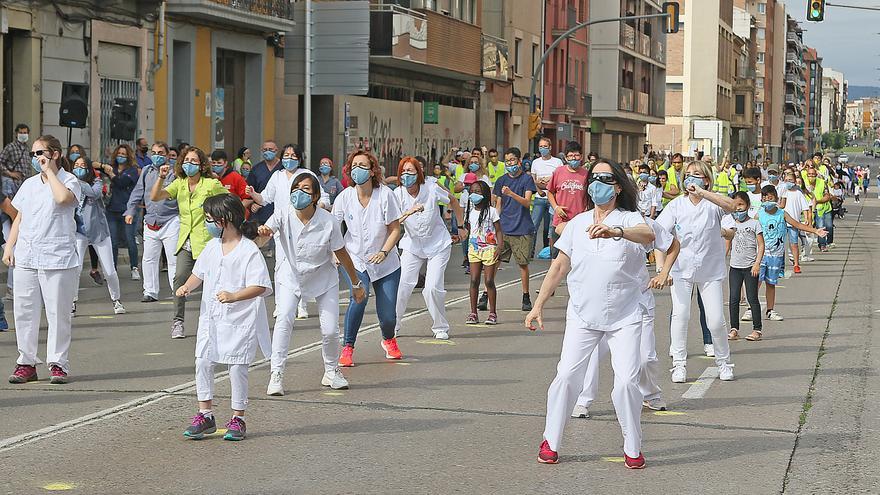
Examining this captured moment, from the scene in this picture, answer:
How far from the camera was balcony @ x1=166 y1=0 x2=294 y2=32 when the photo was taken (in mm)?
29266

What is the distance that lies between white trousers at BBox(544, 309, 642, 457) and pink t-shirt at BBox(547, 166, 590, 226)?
854 centimetres

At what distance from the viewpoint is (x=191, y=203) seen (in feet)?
43.0

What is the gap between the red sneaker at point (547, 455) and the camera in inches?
305

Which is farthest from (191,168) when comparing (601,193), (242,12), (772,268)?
(242,12)

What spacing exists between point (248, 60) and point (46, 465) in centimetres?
2694

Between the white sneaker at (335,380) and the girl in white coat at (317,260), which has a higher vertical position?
the girl in white coat at (317,260)

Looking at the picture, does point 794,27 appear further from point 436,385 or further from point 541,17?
point 436,385

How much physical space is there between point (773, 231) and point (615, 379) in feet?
28.1

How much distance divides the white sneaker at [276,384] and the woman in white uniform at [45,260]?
1630 mm

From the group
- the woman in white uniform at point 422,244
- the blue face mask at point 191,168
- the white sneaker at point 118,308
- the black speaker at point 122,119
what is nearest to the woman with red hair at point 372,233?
the woman in white uniform at point 422,244

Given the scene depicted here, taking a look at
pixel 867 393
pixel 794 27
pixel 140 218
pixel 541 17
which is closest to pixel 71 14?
pixel 140 218

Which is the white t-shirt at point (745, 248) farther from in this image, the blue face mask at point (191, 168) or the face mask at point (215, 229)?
the face mask at point (215, 229)

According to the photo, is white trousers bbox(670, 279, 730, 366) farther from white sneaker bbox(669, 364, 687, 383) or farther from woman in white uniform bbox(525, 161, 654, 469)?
woman in white uniform bbox(525, 161, 654, 469)

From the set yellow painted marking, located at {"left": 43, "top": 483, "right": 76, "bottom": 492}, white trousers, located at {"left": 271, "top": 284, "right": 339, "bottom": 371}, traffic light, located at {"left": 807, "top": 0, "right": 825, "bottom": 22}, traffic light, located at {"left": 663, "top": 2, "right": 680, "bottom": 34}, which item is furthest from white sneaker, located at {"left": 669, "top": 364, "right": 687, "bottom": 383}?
traffic light, located at {"left": 663, "top": 2, "right": 680, "bottom": 34}
